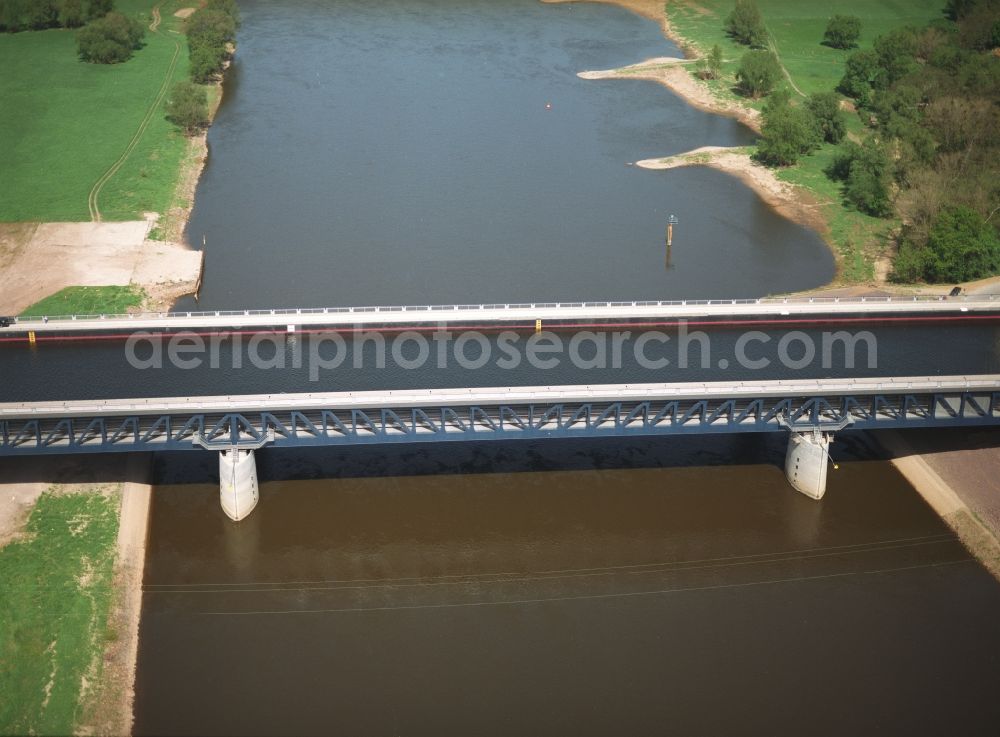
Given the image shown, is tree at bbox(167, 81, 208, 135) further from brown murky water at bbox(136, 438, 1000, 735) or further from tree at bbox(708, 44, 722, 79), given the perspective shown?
brown murky water at bbox(136, 438, 1000, 735)

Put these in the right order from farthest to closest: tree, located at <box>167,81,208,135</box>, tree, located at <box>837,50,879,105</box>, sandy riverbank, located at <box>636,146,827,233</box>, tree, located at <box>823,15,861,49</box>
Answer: tree, located at <box>823,15,861,49</box>
tree, located at <box>837,50,879,105</box>
tree, located at <box>167,81,208,135</box>
sandy riverbank, located at <box>636,146,827,233</box>

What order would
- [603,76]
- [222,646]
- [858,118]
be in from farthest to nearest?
[603,76]
[858,118]
[222,646]

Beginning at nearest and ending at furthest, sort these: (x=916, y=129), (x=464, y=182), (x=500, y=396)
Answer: (x=500, y=396)
(x=916, y=129)
(x=464, y=182)

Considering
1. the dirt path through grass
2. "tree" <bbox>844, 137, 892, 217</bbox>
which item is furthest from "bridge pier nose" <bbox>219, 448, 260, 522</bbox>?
"tree" <bbox>844, 137, 892, 217</bbox>

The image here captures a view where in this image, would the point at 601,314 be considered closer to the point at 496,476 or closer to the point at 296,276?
the point at 496,476

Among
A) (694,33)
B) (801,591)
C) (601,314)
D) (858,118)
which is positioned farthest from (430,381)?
(694,33)

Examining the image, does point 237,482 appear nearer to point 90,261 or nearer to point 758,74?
point 90,261

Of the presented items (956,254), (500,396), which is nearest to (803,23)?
(956,254)
